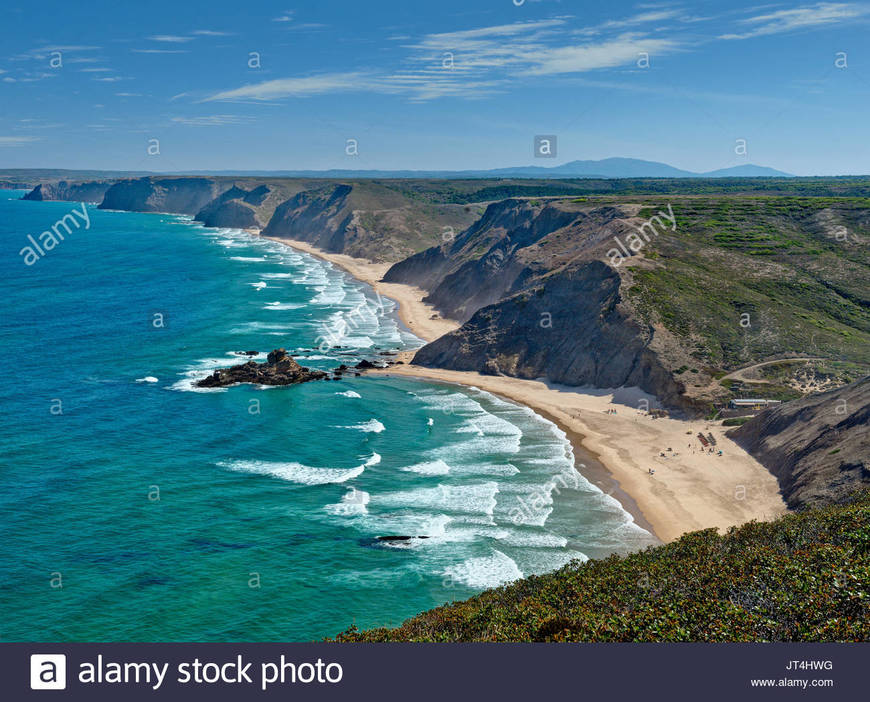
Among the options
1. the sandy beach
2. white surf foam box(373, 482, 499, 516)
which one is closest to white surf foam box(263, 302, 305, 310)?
the sandy beach

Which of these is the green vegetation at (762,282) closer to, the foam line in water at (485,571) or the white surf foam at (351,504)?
the foam line in water at (485,571)

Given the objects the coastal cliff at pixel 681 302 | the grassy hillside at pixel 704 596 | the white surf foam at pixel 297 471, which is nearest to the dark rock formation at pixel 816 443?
the coastal cliff at pixel 681 302

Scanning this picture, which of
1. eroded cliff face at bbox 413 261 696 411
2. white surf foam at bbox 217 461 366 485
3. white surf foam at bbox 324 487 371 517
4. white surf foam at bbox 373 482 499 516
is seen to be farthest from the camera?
eroded cliff face at bbox 413 261 696 411

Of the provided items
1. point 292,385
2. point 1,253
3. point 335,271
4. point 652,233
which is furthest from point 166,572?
point 1,253

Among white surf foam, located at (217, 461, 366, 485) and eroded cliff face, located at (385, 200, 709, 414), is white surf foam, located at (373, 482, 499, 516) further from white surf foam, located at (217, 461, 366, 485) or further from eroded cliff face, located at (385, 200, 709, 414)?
eroded cliff face, located at (385, 200, 709, 414)

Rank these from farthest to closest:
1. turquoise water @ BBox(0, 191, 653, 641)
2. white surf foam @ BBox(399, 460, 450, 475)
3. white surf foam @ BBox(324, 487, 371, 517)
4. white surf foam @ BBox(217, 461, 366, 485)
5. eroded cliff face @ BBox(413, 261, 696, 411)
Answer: eroded cliff face @ BBox(413, 261, 696, 411), white surf foam @ BBox(399, 460, 450, 475), white surf foam @ BBox(217, 461, 366, 485), white surf foam @ BBox(324, 487, 371, 517), turquoise water @ BBox(0, 191, 653, 641)

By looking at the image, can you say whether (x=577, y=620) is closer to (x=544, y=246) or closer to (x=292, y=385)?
(x=292, y=385)

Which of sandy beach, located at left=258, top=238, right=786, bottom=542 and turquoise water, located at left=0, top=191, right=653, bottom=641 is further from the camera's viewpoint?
sandy beach, located at left=258, top=238, right=786, bottom=542
